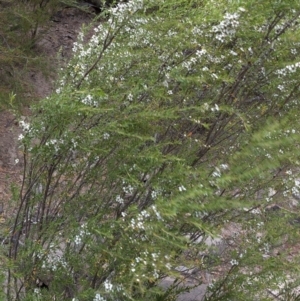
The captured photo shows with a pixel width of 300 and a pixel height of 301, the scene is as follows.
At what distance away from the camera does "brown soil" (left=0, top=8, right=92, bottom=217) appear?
23.5ft

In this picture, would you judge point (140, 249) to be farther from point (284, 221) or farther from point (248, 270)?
point (284, 221)

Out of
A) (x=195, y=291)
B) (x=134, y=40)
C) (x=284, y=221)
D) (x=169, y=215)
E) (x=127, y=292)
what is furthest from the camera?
(x=195, y=291)

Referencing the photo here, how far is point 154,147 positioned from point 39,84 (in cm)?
693

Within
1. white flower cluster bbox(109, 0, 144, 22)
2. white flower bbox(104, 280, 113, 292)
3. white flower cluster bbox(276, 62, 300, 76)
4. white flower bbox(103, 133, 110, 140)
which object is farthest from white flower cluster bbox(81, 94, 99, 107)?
white flower cluster bbox(276, 62, 300, 76)

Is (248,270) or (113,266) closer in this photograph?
(113,266)

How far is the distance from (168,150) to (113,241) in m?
0.90

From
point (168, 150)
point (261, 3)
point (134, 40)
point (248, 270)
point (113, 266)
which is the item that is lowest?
point (248, 270)

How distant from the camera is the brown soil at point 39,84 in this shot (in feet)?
23.5

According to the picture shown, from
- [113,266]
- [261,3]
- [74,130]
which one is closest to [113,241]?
[113,266]

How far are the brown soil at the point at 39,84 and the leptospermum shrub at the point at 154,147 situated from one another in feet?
4.33

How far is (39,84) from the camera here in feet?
32.4

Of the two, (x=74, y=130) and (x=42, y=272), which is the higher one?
(x=74, y=130)

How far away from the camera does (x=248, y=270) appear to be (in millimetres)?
4348

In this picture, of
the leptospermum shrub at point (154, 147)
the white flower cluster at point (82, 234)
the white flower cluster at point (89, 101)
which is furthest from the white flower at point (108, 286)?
the white flower cluster at point (89, 101)
